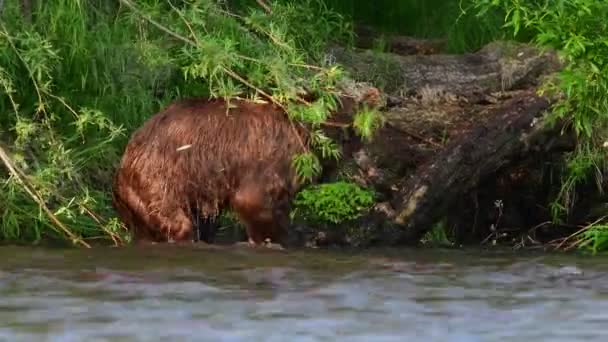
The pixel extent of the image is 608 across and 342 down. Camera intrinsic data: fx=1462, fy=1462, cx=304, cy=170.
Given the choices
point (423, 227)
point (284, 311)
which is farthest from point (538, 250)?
point (284, 311)

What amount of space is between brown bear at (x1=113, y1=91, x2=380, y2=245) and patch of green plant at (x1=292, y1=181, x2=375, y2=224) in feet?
0.36

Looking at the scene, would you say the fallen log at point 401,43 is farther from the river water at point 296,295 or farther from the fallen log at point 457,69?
the river water at point 296,295

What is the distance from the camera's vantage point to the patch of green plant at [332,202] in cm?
839

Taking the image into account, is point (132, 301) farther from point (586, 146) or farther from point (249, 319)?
point (586, 146)

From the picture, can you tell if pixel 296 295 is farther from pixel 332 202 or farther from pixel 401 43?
pixel 401 43

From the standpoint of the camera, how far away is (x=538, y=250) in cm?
862

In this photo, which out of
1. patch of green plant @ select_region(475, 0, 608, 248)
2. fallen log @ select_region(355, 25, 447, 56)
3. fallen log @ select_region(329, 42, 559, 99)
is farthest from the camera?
fallen log @ select_region(355, 25, 447, 56)

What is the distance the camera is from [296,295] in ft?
21.2

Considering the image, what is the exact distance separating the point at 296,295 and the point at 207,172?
1971 millimetres

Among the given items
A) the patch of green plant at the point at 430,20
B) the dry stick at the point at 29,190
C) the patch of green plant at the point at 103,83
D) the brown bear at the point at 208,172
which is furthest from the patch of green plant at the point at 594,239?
the dry stick at the point at 29,190

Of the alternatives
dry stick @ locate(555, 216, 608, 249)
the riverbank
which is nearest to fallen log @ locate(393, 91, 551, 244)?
the riverbank

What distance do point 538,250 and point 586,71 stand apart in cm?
115

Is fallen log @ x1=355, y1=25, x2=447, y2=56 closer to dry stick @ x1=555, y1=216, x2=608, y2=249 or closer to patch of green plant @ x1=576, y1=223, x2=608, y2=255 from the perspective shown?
dry stick @ x1=555, y1=216, x2=608, y2=249

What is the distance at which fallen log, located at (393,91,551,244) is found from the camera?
28.1 feet
